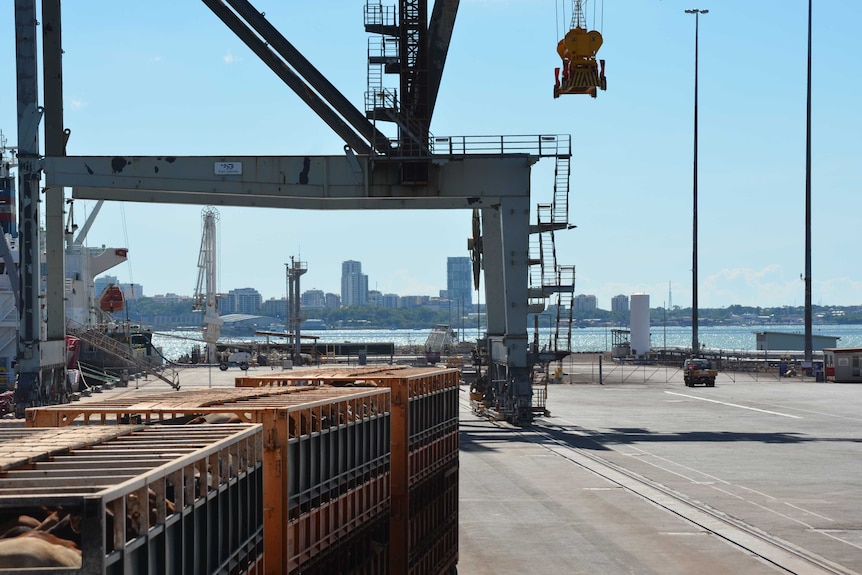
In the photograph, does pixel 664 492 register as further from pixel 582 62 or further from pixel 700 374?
pixel 700 374

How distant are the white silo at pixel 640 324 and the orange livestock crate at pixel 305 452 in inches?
4944

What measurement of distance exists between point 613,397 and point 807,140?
119ft

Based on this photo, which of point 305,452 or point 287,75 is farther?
point 287,75

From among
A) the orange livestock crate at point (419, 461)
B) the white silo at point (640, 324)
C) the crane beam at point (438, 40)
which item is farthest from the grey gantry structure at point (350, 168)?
the white silo at point (640, 324)

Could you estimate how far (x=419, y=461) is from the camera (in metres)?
23.0

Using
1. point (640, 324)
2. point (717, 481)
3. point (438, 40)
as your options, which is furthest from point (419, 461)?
point (640, 324)

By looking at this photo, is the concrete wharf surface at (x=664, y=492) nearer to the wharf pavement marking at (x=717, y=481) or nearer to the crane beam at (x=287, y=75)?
the wharf pavement marking at (x=717, y=481)

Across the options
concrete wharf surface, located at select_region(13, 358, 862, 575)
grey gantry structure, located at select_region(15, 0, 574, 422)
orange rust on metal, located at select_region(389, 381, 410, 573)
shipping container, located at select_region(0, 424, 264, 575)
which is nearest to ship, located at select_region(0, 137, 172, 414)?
grey gantry structure, located at select_region(15, 0, 574, 422)

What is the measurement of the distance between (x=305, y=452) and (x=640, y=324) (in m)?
132

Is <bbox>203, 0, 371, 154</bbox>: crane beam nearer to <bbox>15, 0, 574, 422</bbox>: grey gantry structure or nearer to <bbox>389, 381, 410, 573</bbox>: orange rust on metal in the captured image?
<bbox>15, 0, 574, 422</bbox>: grey gantry structure

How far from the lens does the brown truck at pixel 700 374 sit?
93500mm

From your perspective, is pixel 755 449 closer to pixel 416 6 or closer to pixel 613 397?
pixel 416 6

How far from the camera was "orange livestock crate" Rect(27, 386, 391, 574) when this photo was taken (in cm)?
1449

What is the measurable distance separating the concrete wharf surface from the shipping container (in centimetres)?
1315
